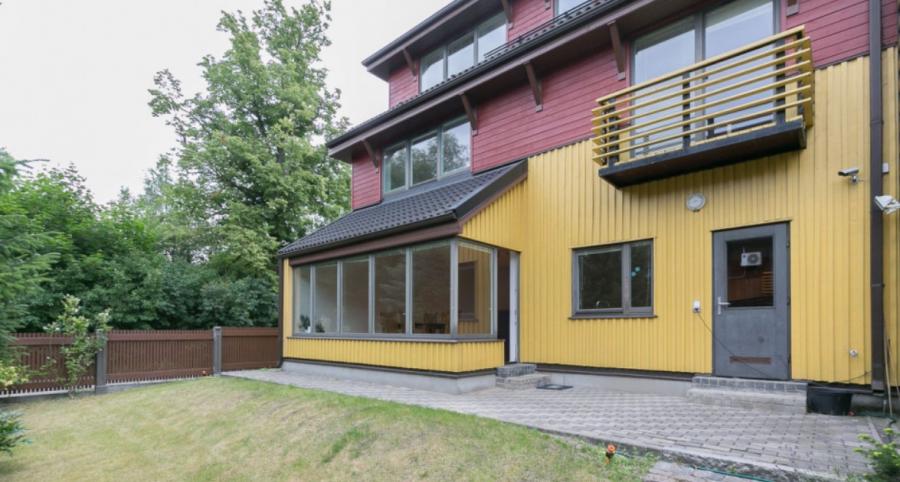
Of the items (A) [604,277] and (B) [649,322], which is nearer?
(B) [649,322]

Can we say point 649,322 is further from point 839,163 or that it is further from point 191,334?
point 191,334

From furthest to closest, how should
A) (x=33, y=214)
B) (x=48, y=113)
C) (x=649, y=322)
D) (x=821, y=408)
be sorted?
(x=48, y=113)
(x=33, y=214)
(x=649, y=322)
(x=821, y=408)

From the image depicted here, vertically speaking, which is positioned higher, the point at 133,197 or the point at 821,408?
the point at 133,197

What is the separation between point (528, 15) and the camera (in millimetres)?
9812

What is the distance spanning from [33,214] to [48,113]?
21.0 meters

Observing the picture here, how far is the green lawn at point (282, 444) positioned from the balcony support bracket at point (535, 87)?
583cm

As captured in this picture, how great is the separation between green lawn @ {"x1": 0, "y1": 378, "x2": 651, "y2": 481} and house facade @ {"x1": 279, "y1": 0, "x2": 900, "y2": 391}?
6.43 ft

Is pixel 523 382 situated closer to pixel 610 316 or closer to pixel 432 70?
pixel 610 316

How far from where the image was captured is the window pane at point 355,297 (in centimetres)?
909

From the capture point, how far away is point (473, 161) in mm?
9781

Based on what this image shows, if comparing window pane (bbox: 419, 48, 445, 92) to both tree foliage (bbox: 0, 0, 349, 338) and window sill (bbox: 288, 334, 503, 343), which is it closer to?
window sill (bbox: 288, 334, 503, 343)

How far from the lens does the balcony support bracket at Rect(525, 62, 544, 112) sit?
8.54 m

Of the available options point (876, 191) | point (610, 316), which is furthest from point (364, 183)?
point (876, 191)

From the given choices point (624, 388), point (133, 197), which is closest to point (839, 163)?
point (624, 388)
